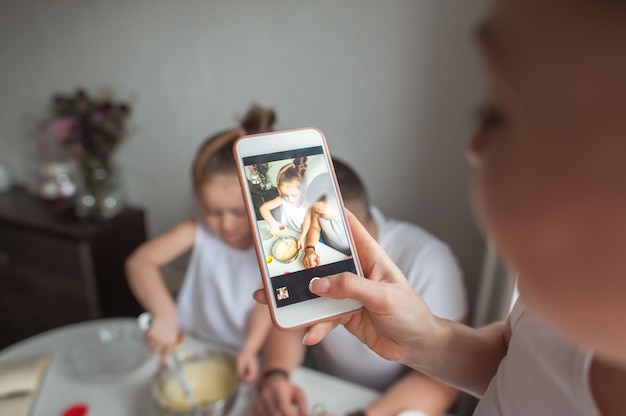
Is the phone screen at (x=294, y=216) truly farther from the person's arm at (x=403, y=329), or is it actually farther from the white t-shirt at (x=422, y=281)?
the white t-shirt at (x=422, y=281)

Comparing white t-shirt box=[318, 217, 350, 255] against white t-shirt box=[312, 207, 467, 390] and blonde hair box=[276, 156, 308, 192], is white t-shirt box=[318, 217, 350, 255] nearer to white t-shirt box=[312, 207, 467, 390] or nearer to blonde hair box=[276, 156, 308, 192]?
blonde hair box=[276, 156, 308, 192]

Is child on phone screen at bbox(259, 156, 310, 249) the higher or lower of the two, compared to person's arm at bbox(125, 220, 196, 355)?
higher

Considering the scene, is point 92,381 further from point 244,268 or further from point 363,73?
point 363,73

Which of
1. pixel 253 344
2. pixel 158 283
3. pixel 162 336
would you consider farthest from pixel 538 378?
pixel 158 283

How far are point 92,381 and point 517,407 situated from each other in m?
0.77

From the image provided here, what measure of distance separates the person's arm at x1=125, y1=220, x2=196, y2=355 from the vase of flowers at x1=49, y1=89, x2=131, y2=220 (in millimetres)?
493

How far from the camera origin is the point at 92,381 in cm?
86

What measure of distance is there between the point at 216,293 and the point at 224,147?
389 mm

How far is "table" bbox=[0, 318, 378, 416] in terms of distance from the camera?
2.60ft

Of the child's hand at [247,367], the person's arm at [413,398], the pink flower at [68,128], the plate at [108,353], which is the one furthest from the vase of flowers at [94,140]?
the person's arm at [413,398]

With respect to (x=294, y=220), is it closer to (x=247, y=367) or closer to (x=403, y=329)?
(x=403, y=329)

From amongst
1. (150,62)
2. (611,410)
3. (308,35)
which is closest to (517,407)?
(611,410)

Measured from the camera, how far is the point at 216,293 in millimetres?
1110

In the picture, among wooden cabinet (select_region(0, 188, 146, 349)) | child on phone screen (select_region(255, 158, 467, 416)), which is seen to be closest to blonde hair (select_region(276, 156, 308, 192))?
child on phone screen (select_region(255, 158, 467, 416))
